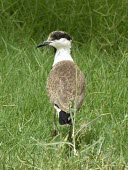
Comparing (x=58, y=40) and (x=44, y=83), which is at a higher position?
(x=58, y=40)

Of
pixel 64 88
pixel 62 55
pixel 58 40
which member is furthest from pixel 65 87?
pixel 58 40

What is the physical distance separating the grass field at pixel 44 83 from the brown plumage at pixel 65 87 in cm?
26

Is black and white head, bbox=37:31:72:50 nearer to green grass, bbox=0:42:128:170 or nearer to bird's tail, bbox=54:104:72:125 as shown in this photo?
green grass, bbox=0:42:128:170

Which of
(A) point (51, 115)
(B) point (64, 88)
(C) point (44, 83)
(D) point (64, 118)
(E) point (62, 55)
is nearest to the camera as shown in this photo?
(D) point (64, 118)

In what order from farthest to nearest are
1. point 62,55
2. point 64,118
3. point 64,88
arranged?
1. point 62,55
2. point 64,88
3. point 64,118

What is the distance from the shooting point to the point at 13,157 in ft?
19.8

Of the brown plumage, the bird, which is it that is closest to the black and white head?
the bird

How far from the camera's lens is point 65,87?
7020 millimetres

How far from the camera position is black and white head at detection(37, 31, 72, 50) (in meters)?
7.91

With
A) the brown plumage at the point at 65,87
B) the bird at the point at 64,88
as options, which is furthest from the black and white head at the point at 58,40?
the brown plumage at the point at 65,87

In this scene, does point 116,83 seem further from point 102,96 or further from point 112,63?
point 112,63

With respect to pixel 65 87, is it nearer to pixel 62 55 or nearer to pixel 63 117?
pixel 63 117

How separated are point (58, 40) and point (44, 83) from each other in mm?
641

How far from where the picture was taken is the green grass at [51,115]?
18.3ft
